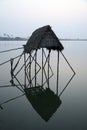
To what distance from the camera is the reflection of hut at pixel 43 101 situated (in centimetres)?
1205

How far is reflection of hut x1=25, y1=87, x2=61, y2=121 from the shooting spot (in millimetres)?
12055

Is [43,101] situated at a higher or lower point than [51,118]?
lower

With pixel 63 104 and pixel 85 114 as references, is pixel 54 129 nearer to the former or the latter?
pixel 85 114

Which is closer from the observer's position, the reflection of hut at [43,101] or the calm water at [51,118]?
the calm water at [51,118]

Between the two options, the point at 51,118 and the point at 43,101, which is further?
the point at 43,101

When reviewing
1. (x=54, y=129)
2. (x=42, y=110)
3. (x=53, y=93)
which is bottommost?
(x=53, y=93)

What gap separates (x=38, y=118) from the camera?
11133 mm

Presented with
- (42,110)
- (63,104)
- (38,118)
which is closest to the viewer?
(38,118)

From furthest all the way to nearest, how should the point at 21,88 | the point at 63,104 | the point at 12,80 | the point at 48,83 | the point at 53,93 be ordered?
the point at 12,80
the point at 48,83
the point at 21,88
the point at 53,93
the point at 63,104

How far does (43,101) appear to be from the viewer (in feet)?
47.1

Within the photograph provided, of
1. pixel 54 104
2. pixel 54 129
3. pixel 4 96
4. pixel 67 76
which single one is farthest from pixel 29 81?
pixel 54 129

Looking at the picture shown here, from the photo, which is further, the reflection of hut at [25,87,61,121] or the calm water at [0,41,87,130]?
the reflection of hut at [25,87,61,121]

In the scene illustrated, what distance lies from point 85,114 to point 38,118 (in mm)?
2380

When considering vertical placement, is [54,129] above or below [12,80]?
above
